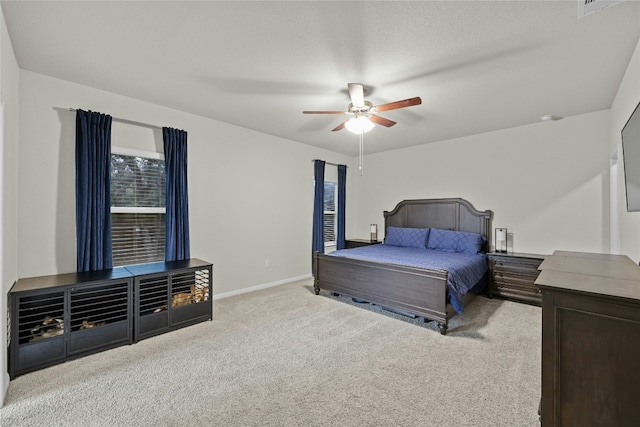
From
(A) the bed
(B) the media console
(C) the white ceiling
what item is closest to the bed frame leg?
(A) the bed

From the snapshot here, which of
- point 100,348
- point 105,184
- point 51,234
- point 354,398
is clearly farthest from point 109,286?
→ point 354,398

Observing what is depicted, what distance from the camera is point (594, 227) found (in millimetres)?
3871

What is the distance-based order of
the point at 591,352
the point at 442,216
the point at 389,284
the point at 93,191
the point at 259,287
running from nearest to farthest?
the point at 591,352 → the point at 93,191 → the point at 389,284 → the point at 259,287 → the point at 442,216

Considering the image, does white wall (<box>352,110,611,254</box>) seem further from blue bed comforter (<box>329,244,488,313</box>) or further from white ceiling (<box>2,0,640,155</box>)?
blue bed comforter (<box>329,244,488,313</box>)

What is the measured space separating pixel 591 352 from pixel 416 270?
2071 millimetres

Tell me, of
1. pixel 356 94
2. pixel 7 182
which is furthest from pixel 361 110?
pixel 7 182

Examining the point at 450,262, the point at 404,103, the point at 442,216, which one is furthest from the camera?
the point at 442,216

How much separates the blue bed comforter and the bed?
0.4 inches

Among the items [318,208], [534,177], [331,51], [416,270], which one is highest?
[331,51]

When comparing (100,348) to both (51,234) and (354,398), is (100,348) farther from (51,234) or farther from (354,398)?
(354,398)

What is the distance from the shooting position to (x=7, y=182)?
209cm

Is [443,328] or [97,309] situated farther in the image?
[443,328]

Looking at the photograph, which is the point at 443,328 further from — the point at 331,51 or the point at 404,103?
the point at 331,51

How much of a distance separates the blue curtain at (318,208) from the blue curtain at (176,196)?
2412 millimetres
